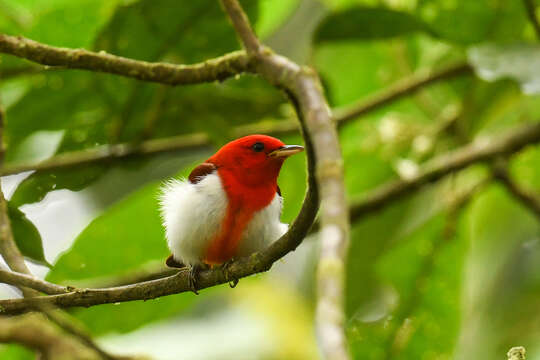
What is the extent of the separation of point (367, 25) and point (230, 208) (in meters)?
1.46

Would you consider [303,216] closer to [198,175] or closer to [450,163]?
[198,175]

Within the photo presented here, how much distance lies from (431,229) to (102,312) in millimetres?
1768

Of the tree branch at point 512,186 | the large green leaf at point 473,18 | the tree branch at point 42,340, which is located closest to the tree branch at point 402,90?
the large green leaf at point 473,18

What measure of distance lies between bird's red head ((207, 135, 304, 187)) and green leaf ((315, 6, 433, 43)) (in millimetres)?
1209

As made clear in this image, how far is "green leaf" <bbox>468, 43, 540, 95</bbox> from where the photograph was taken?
283cm

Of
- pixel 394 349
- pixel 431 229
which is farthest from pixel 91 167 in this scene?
pixel 431 229

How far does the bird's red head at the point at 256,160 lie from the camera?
2514mm

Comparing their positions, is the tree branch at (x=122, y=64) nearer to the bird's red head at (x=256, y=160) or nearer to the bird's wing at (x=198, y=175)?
the bird's red head at (x=256, y=160)

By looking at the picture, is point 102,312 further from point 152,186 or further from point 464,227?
point 464,227

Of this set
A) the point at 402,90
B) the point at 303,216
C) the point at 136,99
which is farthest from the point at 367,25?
the point at 303,216

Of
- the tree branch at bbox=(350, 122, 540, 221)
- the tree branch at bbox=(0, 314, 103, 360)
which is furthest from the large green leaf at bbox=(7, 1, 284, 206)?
the tree branch at bbox=(0, 314, 103, 360)

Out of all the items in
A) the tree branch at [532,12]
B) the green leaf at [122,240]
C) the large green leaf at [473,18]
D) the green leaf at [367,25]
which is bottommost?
the green leaf at [122,240]

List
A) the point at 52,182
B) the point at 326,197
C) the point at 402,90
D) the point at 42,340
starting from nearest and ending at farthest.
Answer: the point at 42,340 < the point at 326,197 < the point at 52,182 < the point at 402,90

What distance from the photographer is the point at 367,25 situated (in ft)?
11.9
